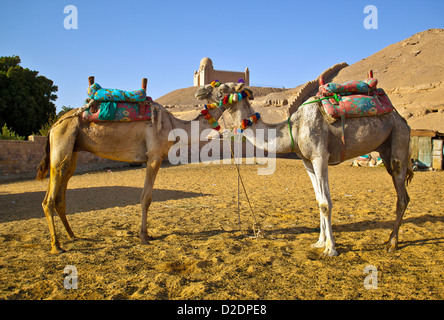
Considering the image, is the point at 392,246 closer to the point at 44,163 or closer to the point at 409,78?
the point at 44,163

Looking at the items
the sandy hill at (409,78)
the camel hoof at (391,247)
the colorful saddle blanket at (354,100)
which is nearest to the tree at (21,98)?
the sandy hill at (409,78)

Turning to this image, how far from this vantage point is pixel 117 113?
489 cm

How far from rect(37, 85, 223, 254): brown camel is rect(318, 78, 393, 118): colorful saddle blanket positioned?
1.65 m

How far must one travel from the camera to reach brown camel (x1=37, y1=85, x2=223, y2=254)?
190 inches

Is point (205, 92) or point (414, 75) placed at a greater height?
point (414, 75)

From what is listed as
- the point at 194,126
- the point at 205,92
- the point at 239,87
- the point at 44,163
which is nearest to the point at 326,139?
the point at 239,87

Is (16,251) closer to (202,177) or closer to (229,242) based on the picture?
(229,242)

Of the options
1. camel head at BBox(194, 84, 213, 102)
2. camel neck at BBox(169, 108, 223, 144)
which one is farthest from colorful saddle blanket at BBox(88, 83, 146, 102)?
camel head at BBox(194, 84, 213, 102)

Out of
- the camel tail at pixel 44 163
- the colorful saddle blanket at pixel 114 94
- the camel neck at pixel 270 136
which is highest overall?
the colorful saddle blanket at pixel 114 94

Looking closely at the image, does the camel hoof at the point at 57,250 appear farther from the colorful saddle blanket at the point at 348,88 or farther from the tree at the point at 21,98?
the tree at the point at 21,98

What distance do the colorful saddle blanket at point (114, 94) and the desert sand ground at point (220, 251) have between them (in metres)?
2.20

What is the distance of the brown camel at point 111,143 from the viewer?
4.83m

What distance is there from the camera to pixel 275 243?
4781 mm

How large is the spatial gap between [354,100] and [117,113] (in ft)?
11.6
